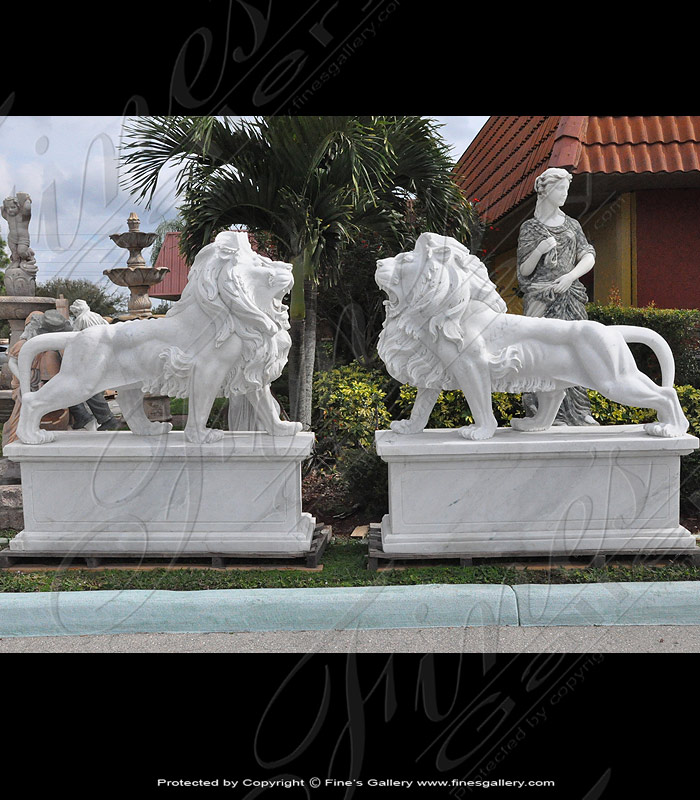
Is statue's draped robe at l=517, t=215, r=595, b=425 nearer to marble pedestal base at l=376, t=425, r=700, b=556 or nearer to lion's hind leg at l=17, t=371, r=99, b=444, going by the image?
marble pedestal base at l=376, t=425, r=700, b=556

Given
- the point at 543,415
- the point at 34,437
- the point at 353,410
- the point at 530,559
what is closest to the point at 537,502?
the point at 530,559

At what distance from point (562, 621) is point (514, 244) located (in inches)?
263

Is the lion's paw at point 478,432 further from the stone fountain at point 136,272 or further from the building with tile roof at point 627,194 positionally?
the stone fountain at point 136,272

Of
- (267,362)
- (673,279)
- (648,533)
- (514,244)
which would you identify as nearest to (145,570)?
(267,362)

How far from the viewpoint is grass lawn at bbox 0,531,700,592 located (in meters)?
3.74

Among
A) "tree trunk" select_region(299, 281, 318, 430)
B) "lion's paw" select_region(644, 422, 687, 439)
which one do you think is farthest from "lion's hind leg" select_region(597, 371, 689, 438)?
"tree trunk" select_region(299, 281, 318, 430)

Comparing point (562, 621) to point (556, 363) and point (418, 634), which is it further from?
point (556, 363)

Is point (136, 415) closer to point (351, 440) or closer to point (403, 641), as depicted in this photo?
point (351, 440)

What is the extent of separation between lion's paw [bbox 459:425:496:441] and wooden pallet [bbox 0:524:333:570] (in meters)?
1.08

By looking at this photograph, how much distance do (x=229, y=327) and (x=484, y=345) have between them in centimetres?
140

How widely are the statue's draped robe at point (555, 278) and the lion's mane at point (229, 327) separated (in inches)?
68.4

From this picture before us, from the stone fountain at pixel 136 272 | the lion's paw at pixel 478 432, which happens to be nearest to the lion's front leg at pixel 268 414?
the lion's paw at pixel 478 432

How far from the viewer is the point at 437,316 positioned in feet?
12.6

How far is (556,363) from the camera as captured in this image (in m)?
3.91
